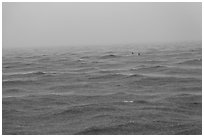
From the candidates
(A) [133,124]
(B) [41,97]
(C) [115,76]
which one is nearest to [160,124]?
(A) [133,124]

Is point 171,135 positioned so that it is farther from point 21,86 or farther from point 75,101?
point 21,86

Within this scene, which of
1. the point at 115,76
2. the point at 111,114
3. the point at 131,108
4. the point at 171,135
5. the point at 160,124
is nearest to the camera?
the point at 171,135

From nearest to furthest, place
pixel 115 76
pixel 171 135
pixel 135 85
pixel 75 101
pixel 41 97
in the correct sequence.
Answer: pixel 171 135
pixel 75 101
pixel 41 97
pixel 135 85
pixel 115 76

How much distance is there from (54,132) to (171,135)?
4349 mm

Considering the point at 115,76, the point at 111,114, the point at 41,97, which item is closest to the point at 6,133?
the point at 111,114

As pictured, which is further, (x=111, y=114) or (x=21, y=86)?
(x=21, y=86)

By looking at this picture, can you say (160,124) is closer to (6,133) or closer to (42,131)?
(42,131)

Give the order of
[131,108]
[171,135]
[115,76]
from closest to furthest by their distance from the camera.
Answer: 1. [171,135]
2. [131,108]
3. [115,76]

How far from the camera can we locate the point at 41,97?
67.7 feet

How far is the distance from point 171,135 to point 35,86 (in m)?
15.2

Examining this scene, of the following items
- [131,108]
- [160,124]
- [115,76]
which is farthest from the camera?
[115,76]

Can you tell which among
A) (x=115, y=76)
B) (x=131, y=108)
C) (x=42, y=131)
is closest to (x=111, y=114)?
(x=131, y=108)

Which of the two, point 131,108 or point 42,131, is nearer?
point 42,131

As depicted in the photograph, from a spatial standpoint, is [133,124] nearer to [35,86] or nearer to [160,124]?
[160,124]
